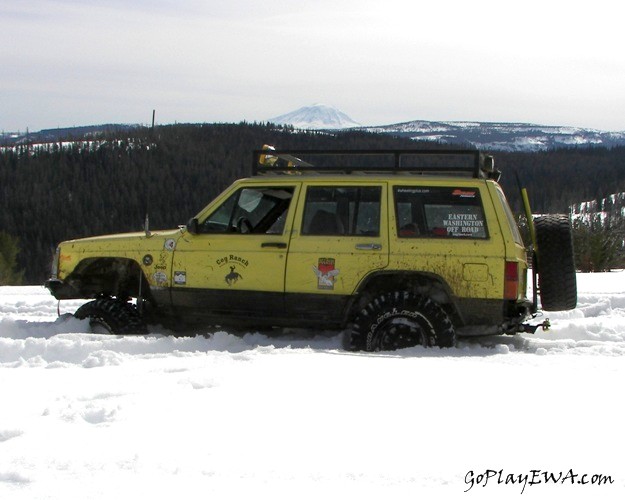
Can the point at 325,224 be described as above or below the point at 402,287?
above

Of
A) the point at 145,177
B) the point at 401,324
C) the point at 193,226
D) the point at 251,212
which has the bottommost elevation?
the point at 401,324

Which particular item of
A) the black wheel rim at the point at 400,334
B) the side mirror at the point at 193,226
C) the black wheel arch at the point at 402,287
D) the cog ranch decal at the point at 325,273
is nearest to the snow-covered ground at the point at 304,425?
the black wheel rim at the point at 400,334

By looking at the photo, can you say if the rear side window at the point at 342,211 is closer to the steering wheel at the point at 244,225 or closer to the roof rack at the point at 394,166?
the roof rack at the point at 394,166

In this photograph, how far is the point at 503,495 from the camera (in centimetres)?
306

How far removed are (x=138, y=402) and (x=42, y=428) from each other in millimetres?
576

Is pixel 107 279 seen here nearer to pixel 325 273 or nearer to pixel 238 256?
pixel 238 256

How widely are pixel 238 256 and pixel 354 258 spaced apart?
1146 millimetres

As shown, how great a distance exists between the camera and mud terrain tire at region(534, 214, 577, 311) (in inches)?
269

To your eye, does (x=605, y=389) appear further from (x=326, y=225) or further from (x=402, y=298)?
(x=326, y=225)

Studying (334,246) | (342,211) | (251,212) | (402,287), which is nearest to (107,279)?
(251,212)

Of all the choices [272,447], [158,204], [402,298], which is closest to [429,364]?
[402,298]

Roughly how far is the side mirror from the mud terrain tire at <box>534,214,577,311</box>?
3278 mm

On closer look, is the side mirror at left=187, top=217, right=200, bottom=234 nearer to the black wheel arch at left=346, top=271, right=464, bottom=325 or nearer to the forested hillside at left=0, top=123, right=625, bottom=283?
the black wheel arch at left=346, top=271, right=464, bottom=325

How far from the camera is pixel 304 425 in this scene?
378cm
